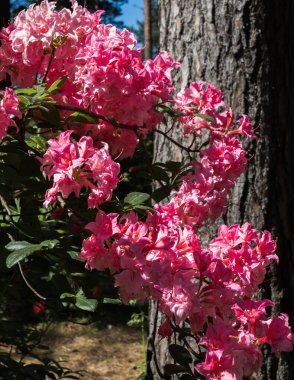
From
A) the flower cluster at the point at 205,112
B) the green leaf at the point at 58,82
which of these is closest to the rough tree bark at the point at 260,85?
the flower cluster at the point at 205,112

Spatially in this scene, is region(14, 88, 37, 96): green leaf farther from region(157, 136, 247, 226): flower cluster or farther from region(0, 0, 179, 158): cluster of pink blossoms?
region(157, 136, 247, 226): flower cluster

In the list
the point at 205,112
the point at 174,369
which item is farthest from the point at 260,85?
the point at 174,369

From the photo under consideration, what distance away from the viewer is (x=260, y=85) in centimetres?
232

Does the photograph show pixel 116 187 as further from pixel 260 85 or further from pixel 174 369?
pixel 260 85

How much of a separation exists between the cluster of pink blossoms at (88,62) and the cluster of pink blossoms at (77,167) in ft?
0.77

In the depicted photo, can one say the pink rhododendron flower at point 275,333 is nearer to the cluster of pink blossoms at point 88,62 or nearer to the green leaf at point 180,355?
the green leaf at point 180,355

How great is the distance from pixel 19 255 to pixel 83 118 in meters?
0.36

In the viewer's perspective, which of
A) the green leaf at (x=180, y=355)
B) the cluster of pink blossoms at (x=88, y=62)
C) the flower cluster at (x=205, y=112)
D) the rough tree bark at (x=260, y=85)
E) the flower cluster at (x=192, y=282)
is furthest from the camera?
the rough tree bark at (x=260, y=85)

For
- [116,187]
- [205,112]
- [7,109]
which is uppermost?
[205,112]

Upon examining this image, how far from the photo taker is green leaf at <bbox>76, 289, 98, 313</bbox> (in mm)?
1248

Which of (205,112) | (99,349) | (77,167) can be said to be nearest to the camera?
(77,167)

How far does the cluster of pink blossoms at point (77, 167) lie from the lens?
3.67ft

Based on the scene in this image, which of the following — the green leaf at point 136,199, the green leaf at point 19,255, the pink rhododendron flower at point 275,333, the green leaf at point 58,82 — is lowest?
the pink rhododendron flower at point 275,333

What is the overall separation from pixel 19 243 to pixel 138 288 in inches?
13.2
